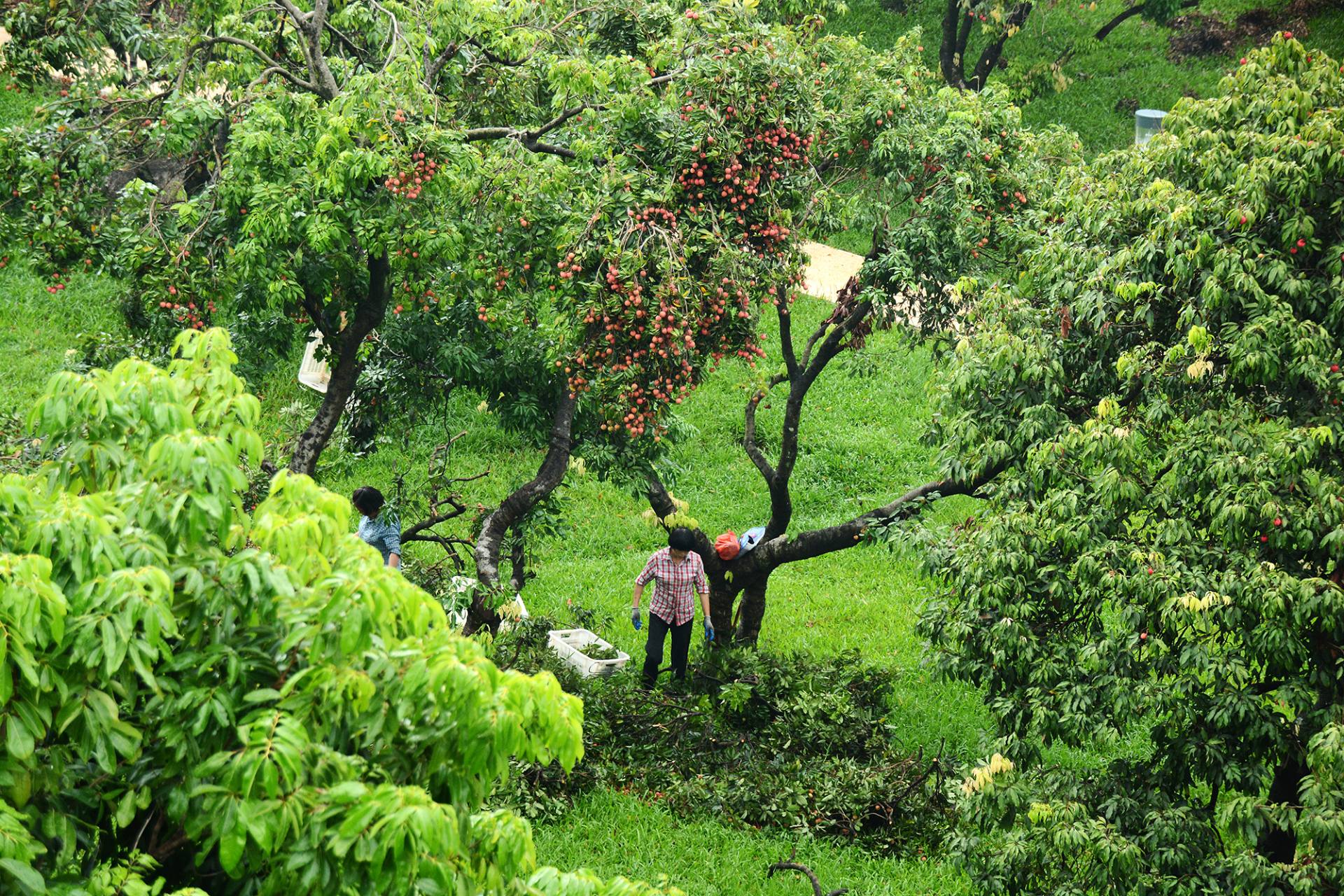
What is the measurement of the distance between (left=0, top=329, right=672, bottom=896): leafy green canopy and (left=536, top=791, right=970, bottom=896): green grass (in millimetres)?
4008

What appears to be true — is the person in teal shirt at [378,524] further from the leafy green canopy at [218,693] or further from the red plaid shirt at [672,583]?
the leafy green canopy at [218,693]

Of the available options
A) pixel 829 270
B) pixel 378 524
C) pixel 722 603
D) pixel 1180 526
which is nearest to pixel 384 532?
pixel 378 524

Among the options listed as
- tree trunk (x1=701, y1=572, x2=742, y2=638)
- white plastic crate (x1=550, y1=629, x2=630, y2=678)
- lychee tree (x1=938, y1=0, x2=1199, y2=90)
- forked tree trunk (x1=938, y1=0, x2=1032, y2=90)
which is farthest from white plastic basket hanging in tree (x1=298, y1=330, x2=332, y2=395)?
forked tree trunk (x1=938, y1=0, x2=1032, y2=90)

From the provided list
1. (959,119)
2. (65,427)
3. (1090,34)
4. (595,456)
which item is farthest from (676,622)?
(1090,34)

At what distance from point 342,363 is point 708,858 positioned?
3.99 m

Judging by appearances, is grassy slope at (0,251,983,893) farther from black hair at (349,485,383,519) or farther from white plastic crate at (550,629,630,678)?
black hair at (349,485,383,519)

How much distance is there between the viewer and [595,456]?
8383 millimetres

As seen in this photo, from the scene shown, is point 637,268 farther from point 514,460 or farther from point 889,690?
point 514,460

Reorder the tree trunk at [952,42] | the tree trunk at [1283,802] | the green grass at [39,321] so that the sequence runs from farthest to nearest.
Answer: the tree trunk at [952,42] → the green grass at [39,321] → the tree trunk at [1283,802]

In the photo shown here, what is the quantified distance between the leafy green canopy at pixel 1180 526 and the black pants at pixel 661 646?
2880 millimetres

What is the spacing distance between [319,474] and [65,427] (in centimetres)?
665

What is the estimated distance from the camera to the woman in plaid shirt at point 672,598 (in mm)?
8477

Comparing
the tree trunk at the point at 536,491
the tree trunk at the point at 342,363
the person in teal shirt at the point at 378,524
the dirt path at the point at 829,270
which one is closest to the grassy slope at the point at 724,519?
the dirt path at the point at 829,270

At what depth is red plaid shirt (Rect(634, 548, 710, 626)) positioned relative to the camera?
8.51m
